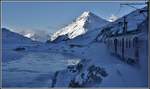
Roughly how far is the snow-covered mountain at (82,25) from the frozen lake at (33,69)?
215mm

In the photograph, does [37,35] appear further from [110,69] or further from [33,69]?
[110,69]

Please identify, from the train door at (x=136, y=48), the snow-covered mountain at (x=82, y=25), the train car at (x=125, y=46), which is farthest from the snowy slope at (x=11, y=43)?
the train door at (x=136, y=48)

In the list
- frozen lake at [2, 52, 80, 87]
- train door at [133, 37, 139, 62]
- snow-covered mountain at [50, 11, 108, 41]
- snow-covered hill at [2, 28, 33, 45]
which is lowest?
frozen lake at [2, 52, 80, 87]

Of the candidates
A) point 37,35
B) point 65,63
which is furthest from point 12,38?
point 65,63

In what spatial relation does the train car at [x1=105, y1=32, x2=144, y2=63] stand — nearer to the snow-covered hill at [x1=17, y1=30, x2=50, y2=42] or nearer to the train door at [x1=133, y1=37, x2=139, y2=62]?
the train door at [x1=133, y1=37, x2=139, y2=62]

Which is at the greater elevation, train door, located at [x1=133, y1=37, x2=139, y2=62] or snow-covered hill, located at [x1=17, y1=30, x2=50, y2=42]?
snow-covered hill, located at [x1=17, y1=30, x2=50, y2=42]

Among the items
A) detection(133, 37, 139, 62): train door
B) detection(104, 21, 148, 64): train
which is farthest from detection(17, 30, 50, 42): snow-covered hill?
detection(133, 37, 139, 62): train door

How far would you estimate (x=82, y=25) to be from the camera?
4.12m

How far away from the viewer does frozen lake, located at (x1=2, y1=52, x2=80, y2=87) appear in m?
4.16

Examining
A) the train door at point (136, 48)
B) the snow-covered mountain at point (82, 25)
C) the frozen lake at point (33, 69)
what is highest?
the snow-covered mountain at point (82, 25)

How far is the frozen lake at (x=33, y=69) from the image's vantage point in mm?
4164

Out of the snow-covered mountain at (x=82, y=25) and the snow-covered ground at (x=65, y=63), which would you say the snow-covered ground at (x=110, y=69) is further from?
the snow-covered mountain at (x=82, y=25)

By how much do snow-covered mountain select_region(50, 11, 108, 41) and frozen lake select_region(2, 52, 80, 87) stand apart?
215 millimetres

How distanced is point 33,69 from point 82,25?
655mm
